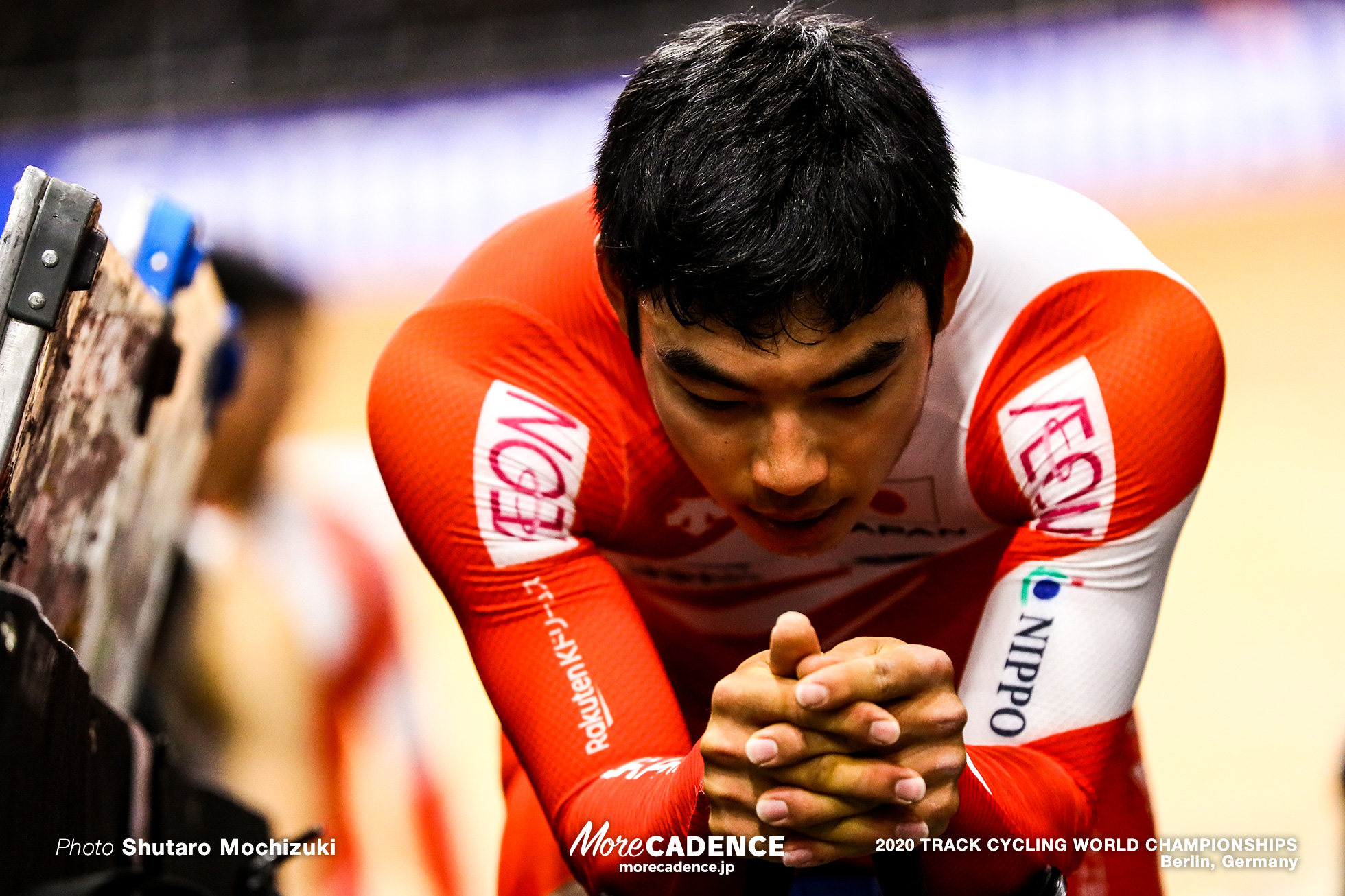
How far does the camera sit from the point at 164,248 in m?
1.87

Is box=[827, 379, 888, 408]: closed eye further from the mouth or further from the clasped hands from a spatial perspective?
the clasped hands

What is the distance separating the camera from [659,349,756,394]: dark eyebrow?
1139 millimetres

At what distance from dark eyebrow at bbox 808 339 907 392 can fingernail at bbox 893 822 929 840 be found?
32 cm

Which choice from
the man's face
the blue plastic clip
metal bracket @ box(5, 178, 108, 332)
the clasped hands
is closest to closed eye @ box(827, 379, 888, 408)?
the man's face

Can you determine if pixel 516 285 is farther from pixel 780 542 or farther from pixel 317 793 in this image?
pixel 317 793

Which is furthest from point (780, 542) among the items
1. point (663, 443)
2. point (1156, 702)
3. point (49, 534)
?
point (1156, 702)

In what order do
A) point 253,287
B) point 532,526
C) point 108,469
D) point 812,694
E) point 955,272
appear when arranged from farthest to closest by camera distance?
1. point 253,287
2. point 108,469
3. point 532,526
4. point 955,272
5. point 812,694

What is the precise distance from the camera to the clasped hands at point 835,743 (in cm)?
96

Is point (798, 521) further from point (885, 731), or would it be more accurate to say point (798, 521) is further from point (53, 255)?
point (53, 255)

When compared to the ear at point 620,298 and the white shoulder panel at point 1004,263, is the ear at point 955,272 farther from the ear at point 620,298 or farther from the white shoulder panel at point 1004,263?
the ear at point 620,298

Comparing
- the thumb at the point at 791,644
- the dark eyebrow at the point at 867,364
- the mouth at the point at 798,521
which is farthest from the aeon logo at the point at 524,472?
the thumb at the point at 791,644

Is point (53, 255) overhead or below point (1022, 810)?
overhead

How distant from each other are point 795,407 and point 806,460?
40 millimetres

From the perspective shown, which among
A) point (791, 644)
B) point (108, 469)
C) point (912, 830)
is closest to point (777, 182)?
point (791, 644)
